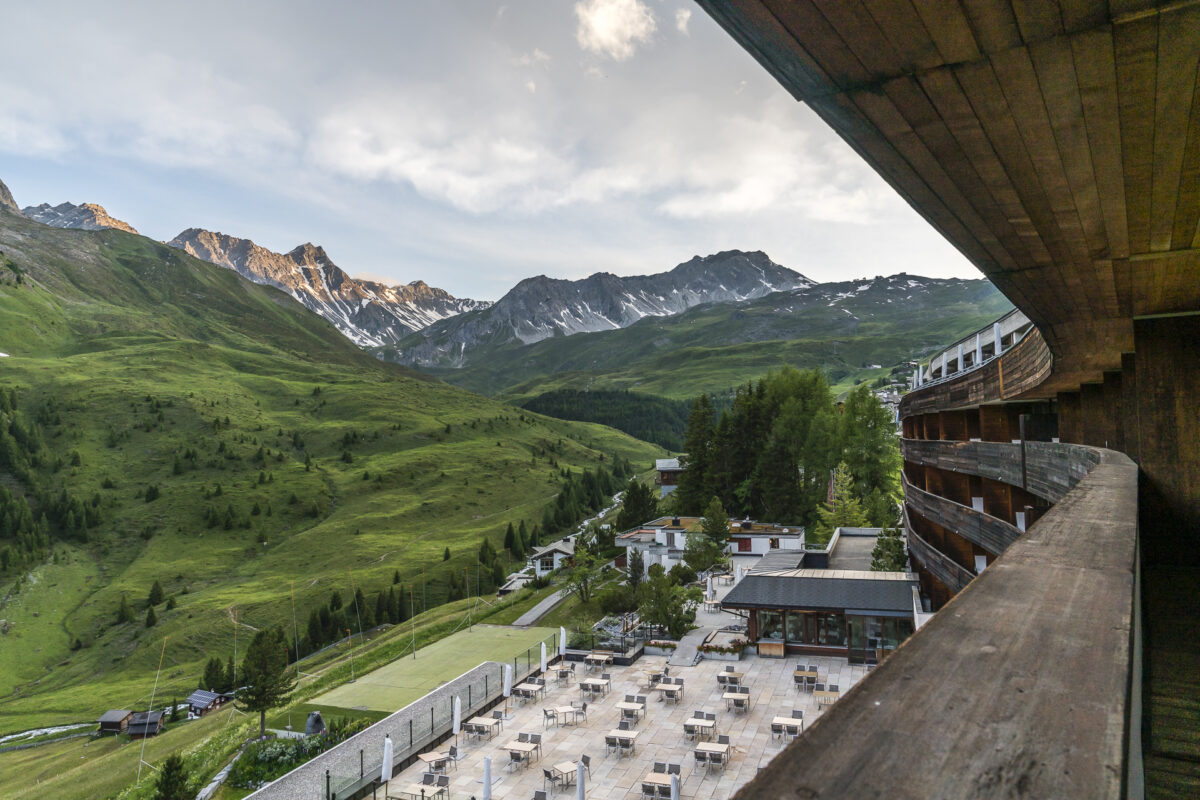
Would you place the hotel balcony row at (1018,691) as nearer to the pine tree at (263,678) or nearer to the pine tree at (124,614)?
the pine tree at (263,678)

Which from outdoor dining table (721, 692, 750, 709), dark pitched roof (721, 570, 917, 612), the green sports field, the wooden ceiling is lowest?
the green sports field

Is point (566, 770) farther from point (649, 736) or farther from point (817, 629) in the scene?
point (817, 629)

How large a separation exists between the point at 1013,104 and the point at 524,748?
2459 centimetres

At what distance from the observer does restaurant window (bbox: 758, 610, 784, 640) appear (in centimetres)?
3347

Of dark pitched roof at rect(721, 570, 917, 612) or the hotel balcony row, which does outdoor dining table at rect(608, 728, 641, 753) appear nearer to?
dark pitched roof at rect(721, 570, 917, 612)

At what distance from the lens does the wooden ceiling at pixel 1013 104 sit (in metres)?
3.04

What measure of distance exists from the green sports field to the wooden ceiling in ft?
119

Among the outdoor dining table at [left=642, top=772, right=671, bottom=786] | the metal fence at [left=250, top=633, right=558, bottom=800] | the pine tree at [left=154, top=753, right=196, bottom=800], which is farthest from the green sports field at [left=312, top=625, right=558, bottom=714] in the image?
the outdoor dining table at [left=642, top=772, right=671, bottom=786]

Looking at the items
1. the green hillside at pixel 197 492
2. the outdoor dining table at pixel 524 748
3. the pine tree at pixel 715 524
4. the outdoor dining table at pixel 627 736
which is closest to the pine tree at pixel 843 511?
the pine tree at pixel 715 524

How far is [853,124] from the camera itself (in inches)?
153

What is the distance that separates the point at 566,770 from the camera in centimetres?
2134

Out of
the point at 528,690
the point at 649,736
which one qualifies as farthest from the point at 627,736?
the point at 528,690

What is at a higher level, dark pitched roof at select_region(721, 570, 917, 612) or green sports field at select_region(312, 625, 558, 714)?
dark pitched roof at select_region(721, 570, 917, 612)

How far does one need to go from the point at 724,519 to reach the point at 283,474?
10659 centimetres
